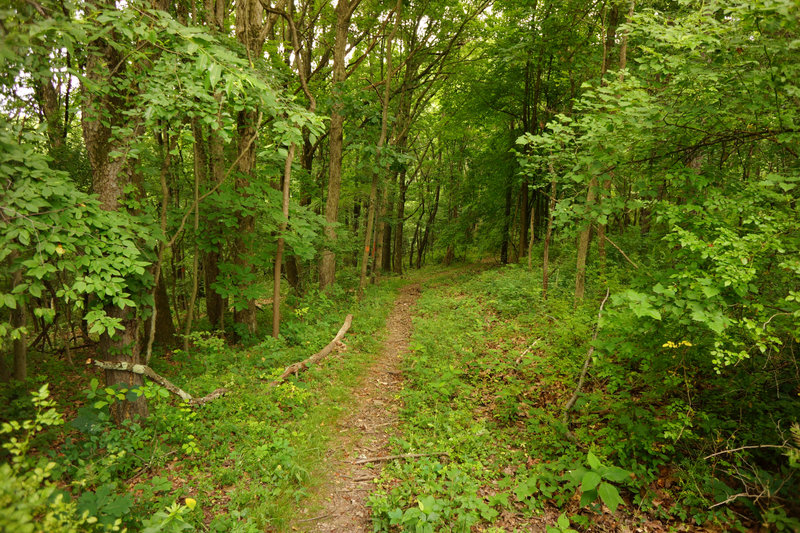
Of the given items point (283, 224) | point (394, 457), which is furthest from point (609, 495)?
point (283, 224)

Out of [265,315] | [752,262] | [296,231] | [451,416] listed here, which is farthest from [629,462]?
[265,315]

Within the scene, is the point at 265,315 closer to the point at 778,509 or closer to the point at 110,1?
the point at 110,1

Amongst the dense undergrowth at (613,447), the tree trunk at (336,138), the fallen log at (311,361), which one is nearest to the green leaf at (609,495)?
the dense undergrowth at (613,447)

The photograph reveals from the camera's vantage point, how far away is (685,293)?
3537 mm

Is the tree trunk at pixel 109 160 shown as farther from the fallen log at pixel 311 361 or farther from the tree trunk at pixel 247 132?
the tree trunk at pixel 247 132

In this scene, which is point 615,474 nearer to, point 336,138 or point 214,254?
point 214,254

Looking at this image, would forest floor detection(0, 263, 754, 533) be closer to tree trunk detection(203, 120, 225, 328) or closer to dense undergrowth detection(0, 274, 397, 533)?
dense undergrowth detection(0, 274, 397, 533)

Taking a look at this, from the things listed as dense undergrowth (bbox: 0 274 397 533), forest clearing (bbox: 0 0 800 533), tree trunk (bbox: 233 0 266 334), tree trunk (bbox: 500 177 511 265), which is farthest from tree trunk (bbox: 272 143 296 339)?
tree trunk (bbox: 500 177 511 265)

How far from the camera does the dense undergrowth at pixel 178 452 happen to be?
2703 millimetres

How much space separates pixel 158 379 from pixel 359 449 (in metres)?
3.21

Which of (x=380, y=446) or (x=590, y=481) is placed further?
(x=380, y=446)

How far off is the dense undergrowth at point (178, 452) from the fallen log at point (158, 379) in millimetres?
168

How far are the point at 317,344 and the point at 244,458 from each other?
3.94 metres

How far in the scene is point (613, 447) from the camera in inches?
187
